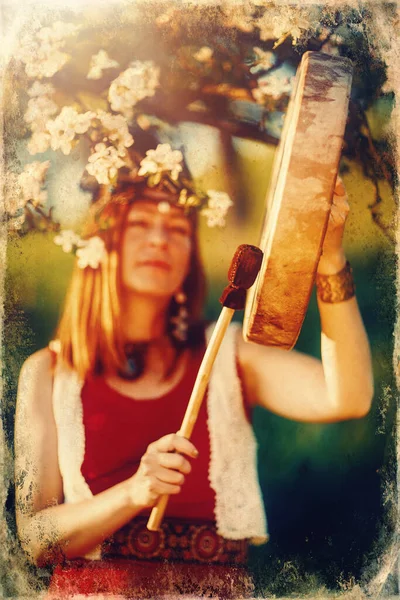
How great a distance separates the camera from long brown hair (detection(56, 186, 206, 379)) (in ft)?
7.91

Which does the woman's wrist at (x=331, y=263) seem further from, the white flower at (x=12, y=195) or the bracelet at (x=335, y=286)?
the white flower at (x=12, y=195)

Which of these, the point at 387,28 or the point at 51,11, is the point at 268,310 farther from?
the point at 51,11

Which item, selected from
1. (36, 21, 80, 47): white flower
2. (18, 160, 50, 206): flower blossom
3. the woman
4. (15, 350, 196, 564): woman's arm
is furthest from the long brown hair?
(36, 21, 80, 47): white flower

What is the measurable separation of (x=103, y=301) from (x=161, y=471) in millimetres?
727

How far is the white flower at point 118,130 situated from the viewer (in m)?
2.41

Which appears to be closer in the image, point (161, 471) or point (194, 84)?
point (161, 471)

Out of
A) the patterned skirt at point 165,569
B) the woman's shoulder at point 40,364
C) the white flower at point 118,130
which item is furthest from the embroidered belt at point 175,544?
the white flower at point 118,130

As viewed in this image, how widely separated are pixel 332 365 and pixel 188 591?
108 cm

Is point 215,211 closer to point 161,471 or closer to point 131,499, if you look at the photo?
point 161,471

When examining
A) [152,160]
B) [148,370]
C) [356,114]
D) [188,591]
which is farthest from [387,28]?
[188,591]

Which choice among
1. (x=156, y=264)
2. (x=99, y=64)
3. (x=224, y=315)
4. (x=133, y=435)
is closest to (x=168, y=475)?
(x=133, y=435)

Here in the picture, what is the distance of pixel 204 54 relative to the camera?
95.3 inches

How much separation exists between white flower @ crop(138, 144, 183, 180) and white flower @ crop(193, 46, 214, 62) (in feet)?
1.28

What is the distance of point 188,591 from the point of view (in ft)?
7.70
